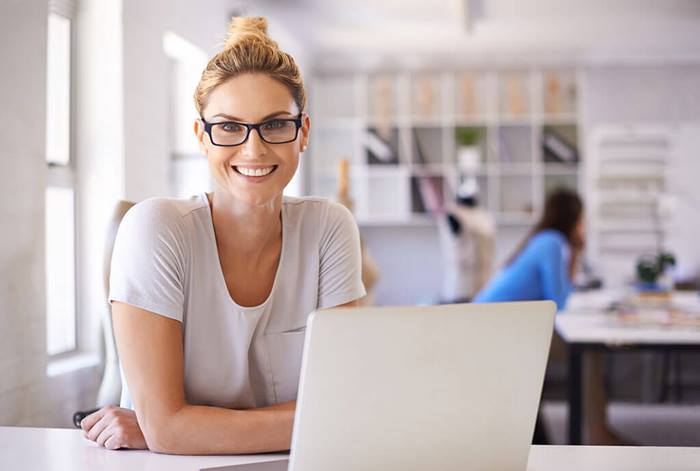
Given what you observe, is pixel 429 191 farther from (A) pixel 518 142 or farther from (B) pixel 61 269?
(B) pixel 61 269

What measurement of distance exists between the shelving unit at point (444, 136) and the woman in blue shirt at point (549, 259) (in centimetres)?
298

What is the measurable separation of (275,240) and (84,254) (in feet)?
5.25

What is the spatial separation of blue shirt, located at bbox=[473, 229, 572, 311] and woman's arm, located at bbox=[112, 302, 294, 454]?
276 cm

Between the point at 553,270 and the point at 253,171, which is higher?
the point at 253,171

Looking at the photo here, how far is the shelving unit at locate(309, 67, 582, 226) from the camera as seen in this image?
23.7 feet

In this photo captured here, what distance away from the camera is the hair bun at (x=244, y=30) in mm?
1563

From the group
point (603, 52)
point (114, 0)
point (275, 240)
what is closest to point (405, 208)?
point (603, 52)

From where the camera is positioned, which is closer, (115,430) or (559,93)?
(115,430)

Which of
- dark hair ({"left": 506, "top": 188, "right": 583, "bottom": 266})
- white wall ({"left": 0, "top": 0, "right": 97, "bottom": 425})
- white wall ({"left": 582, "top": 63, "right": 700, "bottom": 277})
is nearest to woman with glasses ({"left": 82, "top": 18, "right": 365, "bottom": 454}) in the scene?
white wall ({"left": 0, "top": 0, "right": 97, "bottom": 425})

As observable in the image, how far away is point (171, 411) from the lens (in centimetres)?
136

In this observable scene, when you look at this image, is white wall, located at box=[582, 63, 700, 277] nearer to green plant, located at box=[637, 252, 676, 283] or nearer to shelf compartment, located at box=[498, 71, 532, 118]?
shelf compartment, located at box=[498, 71, 532, 118]

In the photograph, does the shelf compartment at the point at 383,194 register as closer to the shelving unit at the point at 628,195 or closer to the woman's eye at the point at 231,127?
the shelving unit at the point at 628,195

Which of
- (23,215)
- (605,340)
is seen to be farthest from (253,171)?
(605,340)

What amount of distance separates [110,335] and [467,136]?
5448 millimetres
